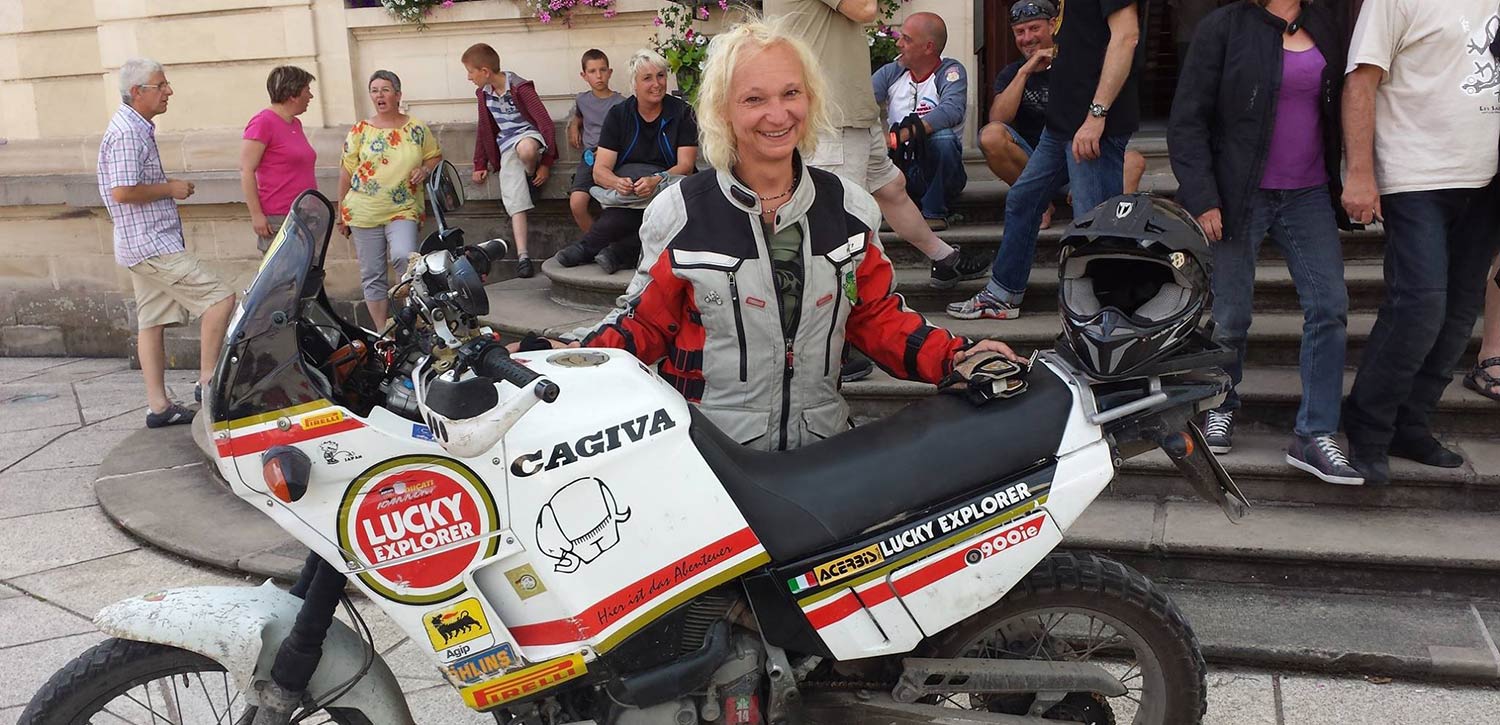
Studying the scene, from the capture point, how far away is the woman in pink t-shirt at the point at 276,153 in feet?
22.4

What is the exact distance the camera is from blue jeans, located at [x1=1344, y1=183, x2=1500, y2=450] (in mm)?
3930

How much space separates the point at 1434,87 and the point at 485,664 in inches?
136

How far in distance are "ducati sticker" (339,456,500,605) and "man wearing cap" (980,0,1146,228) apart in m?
4.20

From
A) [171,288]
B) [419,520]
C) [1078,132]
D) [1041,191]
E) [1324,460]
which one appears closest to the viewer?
[419,520]

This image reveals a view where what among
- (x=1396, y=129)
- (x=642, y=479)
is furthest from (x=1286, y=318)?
(x=642, y=479)

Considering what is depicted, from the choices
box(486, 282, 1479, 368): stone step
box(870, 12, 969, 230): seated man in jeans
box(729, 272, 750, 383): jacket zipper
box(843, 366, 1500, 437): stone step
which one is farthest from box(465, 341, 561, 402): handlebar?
box(870, 12, 969, 230): seated man in jeans

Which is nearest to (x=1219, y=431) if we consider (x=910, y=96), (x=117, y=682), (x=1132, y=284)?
(x=1132, y=284)

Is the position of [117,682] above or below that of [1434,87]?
below

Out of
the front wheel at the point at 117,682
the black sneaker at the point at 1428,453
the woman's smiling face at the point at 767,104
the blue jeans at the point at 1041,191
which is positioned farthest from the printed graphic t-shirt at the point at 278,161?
the black sneaker at the point at 1428,453

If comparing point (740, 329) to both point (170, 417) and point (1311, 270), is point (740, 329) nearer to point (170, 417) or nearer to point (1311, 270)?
point (1311, 270)

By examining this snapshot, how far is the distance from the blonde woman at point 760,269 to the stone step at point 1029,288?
1.99 meters

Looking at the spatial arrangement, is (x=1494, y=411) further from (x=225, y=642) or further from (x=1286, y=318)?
(x=225, y=642)

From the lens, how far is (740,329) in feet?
8.54

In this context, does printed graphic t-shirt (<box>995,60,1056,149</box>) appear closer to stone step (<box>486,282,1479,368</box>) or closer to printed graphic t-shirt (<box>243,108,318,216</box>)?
stone step (<box>486,282,1479,368</box>)
